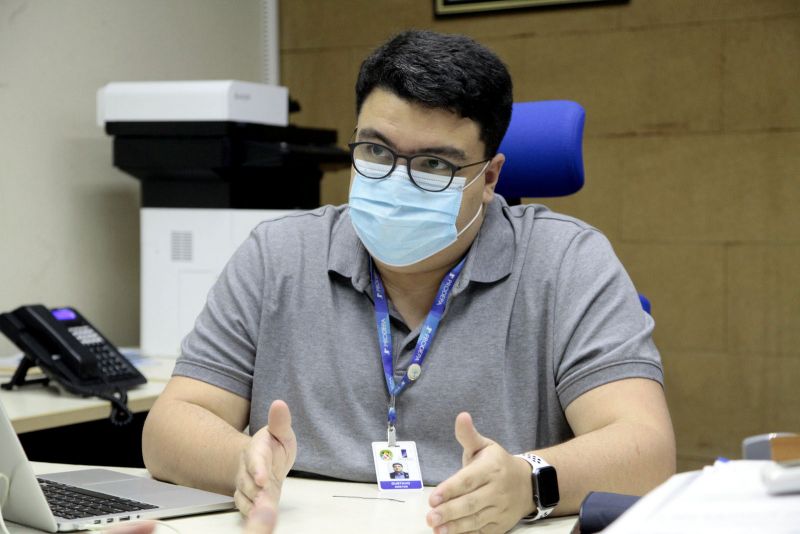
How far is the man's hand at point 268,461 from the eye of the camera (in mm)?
1170

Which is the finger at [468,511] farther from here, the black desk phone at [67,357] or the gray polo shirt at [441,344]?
the black desk phone at [67,357]

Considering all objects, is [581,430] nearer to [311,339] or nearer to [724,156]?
[311,339]

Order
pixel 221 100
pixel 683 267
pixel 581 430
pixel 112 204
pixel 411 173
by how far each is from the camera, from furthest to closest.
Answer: pixel 683 267, pixel 112 204, pixel 221 100, pixel 411 173, pixel 581 430

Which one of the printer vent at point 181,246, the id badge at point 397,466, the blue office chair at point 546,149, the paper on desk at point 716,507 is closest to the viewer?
the paper on desk at point 716,507

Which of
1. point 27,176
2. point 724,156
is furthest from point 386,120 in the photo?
point 724,156

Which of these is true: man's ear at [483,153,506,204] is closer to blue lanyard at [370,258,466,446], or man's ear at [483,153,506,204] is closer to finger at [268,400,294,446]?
blue lanyard at [370,258,466,446]

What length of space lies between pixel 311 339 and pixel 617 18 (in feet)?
6.83

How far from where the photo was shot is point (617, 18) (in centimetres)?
325

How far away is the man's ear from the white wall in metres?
1.56

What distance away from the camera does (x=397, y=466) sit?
4.72 ft

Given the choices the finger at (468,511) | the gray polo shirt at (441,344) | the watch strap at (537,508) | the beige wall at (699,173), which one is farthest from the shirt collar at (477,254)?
the beige wall at (699,173)

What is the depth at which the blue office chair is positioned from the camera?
186 centimetres

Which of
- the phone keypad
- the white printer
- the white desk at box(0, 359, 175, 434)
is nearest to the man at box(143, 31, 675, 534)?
the white desk at box(0, 359, 175, 434)

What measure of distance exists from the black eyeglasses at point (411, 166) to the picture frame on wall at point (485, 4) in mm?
1897
